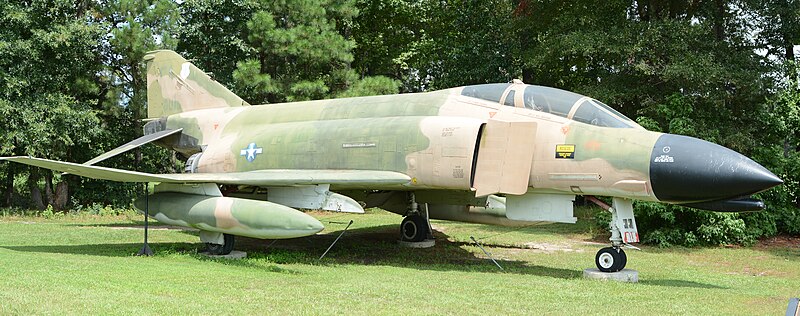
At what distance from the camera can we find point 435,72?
104 ft

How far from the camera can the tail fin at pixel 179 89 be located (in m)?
16.1

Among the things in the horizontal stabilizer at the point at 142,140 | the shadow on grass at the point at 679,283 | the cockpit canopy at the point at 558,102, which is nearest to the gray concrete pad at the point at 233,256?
the horizontal stabilizer at the point at 142,140

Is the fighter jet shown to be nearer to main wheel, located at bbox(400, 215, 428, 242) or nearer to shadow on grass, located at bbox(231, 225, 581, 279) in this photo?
shadow on grass, located at bbox(231, 225, 581, 279)

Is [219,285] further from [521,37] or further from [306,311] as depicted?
[521,37]

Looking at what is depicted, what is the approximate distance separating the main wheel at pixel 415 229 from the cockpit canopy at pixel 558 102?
419 cm

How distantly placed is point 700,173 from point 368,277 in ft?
15.1

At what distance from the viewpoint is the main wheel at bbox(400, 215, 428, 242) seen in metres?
15.0

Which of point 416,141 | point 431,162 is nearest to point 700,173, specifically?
point 431,162

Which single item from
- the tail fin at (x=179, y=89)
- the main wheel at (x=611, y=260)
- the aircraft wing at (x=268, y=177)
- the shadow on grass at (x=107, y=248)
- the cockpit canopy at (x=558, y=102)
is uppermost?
the tail fin at (x=179, y=89)

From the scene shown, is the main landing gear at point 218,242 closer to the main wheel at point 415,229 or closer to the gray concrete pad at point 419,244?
the gray concrete pad at point 419,244

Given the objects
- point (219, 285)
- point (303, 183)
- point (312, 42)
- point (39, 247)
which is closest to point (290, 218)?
point (303, 183)

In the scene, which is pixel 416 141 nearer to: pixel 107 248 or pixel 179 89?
pixel 107 248

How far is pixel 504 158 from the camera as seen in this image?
10578mm

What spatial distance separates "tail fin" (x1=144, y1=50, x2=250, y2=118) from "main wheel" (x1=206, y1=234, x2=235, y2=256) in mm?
4754
